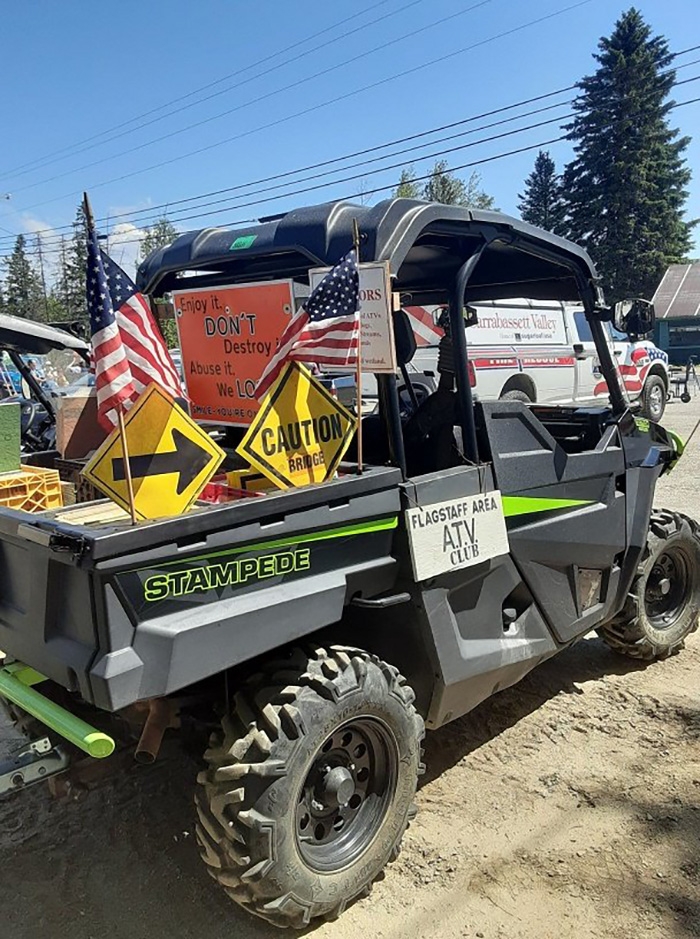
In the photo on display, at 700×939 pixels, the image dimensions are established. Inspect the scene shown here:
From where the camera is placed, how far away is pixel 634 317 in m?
4.04

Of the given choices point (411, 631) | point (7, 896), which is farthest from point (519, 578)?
point (7, 896)

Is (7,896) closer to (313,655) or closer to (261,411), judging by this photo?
(313,655)

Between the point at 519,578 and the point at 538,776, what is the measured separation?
95cm

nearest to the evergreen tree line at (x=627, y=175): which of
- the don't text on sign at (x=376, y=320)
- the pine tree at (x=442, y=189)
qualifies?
the pine tree at (x=442, y=189)

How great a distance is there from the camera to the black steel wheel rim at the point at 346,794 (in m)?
2.78

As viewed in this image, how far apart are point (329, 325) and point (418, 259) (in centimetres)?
131

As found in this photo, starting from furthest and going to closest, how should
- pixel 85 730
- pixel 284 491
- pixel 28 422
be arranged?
pixel 28 422 < pixel 284 491 < pixel 85 730

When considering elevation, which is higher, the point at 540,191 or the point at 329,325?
the point at 540,191

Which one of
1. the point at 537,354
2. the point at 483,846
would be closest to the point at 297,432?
the point at 483,846

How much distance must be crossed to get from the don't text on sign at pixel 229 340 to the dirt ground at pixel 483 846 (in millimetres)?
1743

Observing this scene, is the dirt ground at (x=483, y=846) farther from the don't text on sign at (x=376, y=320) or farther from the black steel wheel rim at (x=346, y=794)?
the don't text on sign at (x=376, y=320)

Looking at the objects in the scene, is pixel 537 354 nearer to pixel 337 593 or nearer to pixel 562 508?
pixel 562 508

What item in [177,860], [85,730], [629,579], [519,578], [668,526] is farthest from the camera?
[668,526]

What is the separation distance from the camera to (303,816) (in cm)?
277
